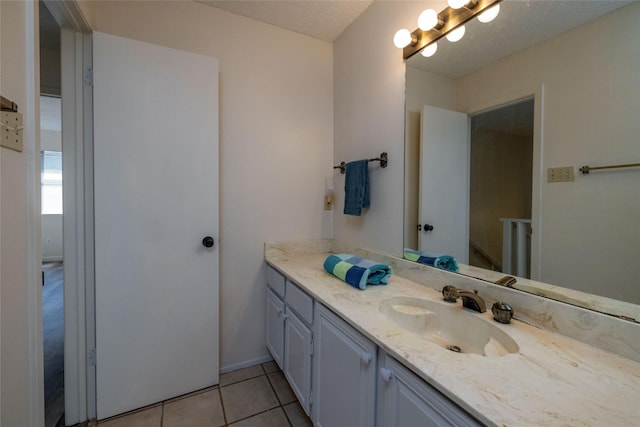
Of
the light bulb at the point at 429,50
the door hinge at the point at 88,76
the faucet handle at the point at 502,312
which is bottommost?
the faucet handle at the point at 502,312

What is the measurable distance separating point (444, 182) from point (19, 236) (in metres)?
1.66

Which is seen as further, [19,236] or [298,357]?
[298,357]

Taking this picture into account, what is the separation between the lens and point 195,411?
150 centimetres

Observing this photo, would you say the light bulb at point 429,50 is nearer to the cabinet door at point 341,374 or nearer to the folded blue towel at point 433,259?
the folded blue towel at point 433,259

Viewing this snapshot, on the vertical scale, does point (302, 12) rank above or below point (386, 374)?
above

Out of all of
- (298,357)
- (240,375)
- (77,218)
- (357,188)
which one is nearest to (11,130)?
(77,218)

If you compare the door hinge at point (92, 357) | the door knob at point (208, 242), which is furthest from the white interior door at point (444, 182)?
the door hinge at point (92, 357)

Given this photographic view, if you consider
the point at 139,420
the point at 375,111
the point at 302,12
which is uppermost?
the point at 302,12

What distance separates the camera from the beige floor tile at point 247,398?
1494mm

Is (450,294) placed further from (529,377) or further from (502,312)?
(529,377)

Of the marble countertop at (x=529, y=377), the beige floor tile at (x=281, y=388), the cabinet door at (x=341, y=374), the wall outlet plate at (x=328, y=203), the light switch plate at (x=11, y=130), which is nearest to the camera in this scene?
the marble countertop at (x=529, y=377)

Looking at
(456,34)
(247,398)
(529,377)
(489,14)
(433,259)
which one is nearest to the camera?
(529,377)

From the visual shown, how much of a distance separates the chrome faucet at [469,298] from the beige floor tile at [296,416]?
106 centimetres

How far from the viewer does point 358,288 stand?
4.18ft
